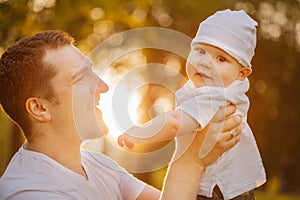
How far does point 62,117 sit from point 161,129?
484mm

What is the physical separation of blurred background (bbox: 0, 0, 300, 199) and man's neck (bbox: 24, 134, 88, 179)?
7.86ft

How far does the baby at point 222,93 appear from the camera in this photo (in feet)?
10.5

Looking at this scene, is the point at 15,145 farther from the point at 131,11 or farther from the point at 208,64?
the point at 208,64

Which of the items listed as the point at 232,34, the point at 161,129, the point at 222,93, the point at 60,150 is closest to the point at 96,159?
the point at 60,150

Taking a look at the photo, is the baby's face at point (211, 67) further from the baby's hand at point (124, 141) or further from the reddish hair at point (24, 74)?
the reddish hair at point (24, 74)

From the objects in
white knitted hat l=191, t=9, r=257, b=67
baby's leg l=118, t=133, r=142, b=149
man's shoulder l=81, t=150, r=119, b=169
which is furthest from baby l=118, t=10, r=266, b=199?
man's shoulder l=81, t=150, r=119, b=169

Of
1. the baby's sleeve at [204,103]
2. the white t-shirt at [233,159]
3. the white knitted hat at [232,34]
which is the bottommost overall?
the white t-shirt at [233,159]

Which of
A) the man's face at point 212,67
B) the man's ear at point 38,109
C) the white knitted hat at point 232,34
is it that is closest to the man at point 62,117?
the man's ear at point 38,109

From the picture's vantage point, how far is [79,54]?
136 inches

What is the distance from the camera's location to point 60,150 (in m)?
3.34

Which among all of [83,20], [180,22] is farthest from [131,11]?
[180,22]

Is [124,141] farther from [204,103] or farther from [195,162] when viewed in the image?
[195,162]

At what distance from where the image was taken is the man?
127 inches

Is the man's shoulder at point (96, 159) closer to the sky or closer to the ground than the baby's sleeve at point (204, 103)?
closer to the ground
